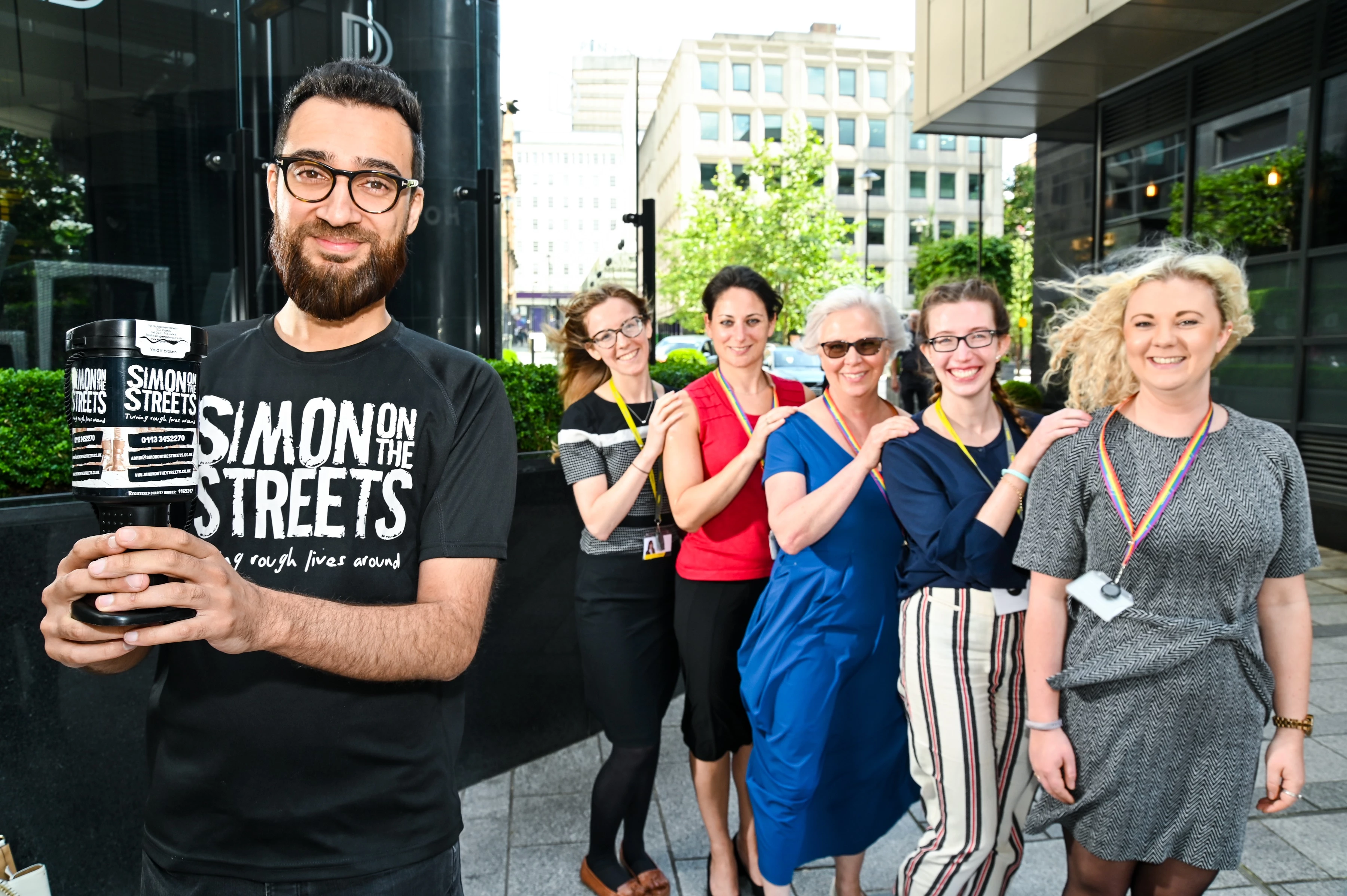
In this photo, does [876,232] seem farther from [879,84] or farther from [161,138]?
[161,138]

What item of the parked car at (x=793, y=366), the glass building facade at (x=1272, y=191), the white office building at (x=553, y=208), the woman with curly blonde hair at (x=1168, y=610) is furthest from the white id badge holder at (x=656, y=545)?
the white office building at (x=553, y=208)

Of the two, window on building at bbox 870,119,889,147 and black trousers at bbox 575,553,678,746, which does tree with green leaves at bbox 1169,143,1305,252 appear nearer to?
black trousers at bbox 575,553,678,746

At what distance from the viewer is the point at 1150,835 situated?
2154 mm

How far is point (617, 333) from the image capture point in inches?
136

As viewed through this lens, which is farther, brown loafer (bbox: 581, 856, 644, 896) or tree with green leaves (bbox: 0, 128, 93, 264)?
tree with green leaves (bbox: 0, 128, 93, 264)

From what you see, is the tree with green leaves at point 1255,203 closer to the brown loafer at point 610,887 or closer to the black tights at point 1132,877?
the black tights at point 1132,877

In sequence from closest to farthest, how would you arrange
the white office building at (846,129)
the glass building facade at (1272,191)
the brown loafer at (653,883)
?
the brown loafer at (653,883)
the glass building facade at (1272,191)
the white office building at (846,129)

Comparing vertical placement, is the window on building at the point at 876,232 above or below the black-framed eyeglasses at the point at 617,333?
above

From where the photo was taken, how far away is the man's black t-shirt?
1.42m

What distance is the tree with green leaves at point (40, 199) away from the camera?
Result: 180 inches

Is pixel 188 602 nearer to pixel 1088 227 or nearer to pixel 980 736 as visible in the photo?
pixel 980 736

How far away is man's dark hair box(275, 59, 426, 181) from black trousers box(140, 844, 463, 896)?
112 cm


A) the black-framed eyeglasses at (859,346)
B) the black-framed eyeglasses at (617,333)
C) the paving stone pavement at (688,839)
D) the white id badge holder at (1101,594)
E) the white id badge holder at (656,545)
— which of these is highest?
the black-framed eyeglasses at (617,333)

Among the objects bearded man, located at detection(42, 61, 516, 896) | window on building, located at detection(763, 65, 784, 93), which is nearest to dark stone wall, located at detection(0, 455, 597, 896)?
bearded man, located at detection(42, 61, 516, 896)
